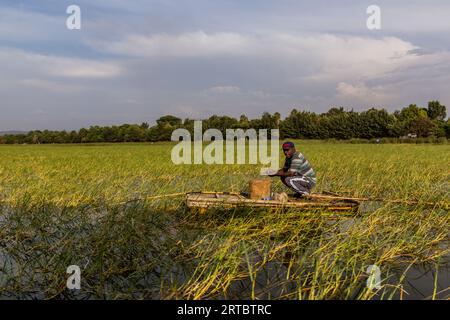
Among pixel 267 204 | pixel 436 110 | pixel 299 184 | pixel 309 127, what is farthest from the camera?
pixel 436 110

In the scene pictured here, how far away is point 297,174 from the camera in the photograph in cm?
747

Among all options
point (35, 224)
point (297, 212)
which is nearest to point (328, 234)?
point (297, 212)

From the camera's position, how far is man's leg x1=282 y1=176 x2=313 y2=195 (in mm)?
7421

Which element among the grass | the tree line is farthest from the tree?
the grass

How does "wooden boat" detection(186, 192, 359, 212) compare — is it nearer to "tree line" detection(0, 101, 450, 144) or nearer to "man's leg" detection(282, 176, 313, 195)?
"man's leg" detection(282, 176, 313, 195)

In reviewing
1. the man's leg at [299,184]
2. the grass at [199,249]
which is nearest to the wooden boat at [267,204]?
the grass at [199,249]

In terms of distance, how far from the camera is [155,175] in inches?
505

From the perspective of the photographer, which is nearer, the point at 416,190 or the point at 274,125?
the point at 416,190

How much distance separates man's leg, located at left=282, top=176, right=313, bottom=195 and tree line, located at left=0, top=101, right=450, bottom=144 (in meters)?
55.7

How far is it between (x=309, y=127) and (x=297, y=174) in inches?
2293

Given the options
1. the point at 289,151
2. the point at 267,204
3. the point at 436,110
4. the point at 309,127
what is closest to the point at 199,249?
the point at 267,204

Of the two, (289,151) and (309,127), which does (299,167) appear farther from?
(309,127)
